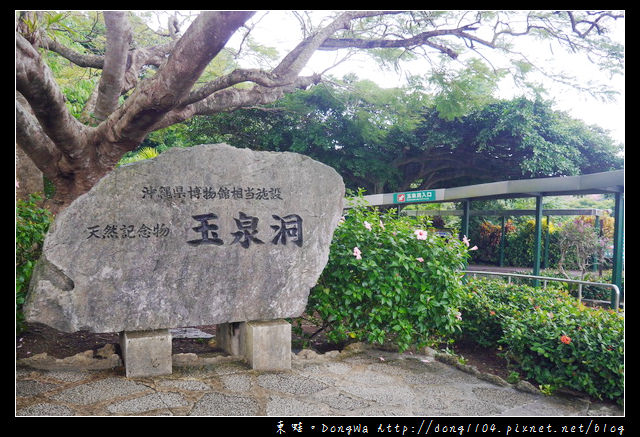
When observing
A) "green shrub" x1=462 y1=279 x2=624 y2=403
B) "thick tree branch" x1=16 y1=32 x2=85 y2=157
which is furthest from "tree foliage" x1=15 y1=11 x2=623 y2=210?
"green shrub" x1=462 y1=279 x2=624 y2=403

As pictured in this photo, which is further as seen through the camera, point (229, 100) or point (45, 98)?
point (229, 100)

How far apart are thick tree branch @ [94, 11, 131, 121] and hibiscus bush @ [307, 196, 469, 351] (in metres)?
3.32

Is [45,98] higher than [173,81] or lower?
lower

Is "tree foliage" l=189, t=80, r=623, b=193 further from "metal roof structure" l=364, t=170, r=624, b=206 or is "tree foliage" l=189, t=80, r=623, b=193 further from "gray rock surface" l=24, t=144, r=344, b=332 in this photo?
"gray rock surface" l=24, t=144, r=344, b=332

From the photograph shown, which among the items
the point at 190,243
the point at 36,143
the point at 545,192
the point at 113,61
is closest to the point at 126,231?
the point at 190,243

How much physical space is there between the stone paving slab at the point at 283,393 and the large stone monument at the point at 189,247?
0.31m

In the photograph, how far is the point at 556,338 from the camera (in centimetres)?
436

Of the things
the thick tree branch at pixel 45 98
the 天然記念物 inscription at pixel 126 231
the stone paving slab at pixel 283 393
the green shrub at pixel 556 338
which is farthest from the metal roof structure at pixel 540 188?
the thick tree branch at pixel 45 98

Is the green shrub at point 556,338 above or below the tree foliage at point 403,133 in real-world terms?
below

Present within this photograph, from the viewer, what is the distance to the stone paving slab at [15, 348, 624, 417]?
354 cm

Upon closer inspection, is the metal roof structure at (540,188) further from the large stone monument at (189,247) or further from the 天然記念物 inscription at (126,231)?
the 天然記念物 inscription at (126,231)

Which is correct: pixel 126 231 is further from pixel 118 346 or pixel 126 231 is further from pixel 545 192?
pixel 545 192

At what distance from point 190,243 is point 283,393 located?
1.47 metres

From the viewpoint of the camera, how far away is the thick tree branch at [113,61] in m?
5.38
